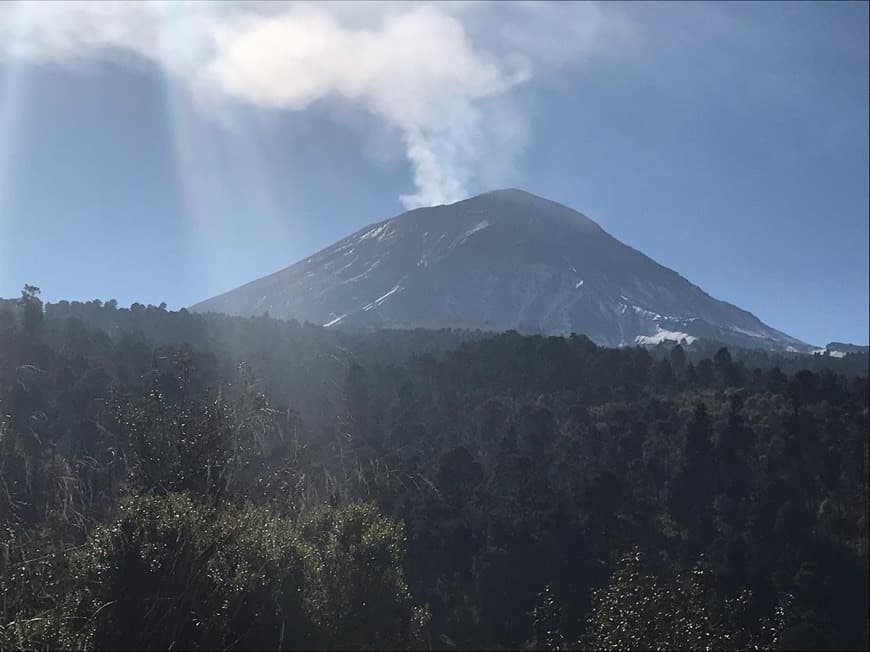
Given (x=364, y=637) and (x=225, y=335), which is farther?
(x=225, y=335)

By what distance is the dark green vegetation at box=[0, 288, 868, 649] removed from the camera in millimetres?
11461

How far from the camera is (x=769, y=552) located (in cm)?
2523

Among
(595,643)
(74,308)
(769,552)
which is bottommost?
(769,552)

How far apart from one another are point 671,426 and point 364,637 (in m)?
37.5

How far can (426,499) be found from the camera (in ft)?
131

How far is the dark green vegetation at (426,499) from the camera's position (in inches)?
451

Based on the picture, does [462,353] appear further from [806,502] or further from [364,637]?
[364,637]

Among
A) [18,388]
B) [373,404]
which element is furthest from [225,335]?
[18,388]

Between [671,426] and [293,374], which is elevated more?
[293,374]

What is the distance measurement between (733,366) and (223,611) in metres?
47.7

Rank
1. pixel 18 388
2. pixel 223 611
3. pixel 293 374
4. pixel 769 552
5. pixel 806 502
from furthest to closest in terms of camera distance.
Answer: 1. pixel 293 374
2. pixel 18 388
3. pixel 769 552
4. pixel 806 502
5. pixel 223 611

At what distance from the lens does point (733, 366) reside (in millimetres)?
53844

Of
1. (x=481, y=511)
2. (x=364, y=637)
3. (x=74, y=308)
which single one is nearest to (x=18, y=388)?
(x=481, y=511)

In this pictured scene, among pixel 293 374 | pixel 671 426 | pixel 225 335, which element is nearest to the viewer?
pixel 671 426
